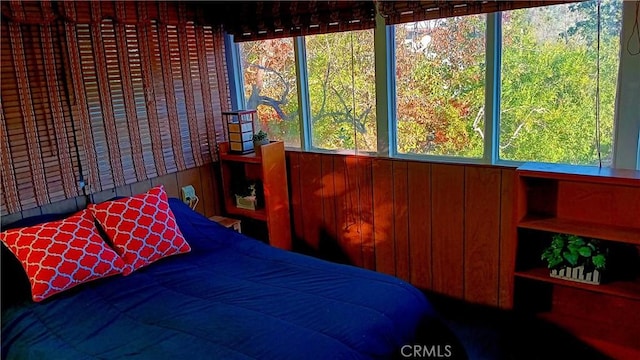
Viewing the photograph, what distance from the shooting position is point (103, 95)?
2844 millimetres

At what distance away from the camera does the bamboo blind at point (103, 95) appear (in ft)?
8.23

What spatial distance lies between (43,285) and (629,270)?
2.71 meters

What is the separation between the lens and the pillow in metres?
2.46

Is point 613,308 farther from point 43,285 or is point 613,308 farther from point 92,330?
point 43,285

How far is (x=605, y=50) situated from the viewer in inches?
88.1

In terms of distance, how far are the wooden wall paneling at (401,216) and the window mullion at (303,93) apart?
711 millimetres

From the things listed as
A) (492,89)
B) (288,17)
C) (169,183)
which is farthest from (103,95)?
(492,89)

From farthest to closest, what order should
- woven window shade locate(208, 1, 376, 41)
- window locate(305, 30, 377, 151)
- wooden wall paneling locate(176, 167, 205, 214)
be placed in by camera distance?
wooden wall paneling locate(176, 167, 205, 214), window locate(305, 30, 377, 151), woven window shade locate(208, 1, 376, 41)

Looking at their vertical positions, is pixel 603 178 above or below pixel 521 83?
below

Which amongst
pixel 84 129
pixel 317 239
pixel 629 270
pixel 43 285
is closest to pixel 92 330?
pixel 43 285

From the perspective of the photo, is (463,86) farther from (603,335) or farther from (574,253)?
(603,335)

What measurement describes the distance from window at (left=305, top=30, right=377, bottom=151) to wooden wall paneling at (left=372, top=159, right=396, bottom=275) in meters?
0.18

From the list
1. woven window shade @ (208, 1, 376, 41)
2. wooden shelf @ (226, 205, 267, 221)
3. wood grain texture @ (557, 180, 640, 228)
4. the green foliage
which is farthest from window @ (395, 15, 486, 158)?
wooden shelf @ (226, 205, 267, 221)

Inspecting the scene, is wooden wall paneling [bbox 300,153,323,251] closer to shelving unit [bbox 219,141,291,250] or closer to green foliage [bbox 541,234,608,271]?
shelving unit [bbox 219,141,291,250]
